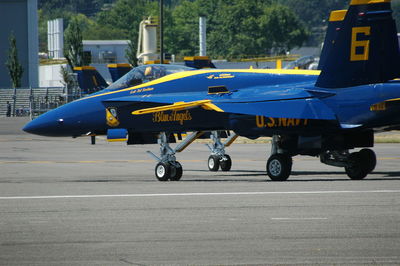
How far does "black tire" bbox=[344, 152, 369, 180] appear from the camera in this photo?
64.2 feet

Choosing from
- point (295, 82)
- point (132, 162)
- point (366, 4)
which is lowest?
point (132, 162)

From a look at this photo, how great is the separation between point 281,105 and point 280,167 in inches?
56.8

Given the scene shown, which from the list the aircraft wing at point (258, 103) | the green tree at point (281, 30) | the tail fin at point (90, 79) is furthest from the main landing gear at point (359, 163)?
the green tree at point (281, 30)

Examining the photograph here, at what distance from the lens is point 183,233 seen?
1162 centimetres

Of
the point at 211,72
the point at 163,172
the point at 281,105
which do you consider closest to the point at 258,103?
the point at 281,105

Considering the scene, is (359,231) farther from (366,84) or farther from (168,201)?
(366,84)

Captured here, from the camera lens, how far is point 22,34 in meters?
96.4

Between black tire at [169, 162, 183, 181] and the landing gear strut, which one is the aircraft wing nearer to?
the landing gear strut

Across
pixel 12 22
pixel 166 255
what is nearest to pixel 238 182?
pixel 166 255

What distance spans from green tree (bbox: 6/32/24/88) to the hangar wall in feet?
15.7

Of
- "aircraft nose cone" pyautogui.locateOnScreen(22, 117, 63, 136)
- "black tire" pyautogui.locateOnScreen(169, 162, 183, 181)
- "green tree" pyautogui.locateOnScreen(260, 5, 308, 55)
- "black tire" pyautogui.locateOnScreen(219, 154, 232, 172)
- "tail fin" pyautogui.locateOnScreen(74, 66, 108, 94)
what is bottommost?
"black tire" pyautogui.locateOnScreen(219, 154, 232, 172)

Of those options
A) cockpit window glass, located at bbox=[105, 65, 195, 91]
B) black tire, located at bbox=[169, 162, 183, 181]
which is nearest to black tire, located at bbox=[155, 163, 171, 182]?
black tire, located at bbox=[169, 162, 183, 181]

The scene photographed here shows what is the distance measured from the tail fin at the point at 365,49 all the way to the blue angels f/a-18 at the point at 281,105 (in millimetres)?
21

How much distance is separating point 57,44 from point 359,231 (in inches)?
4434
